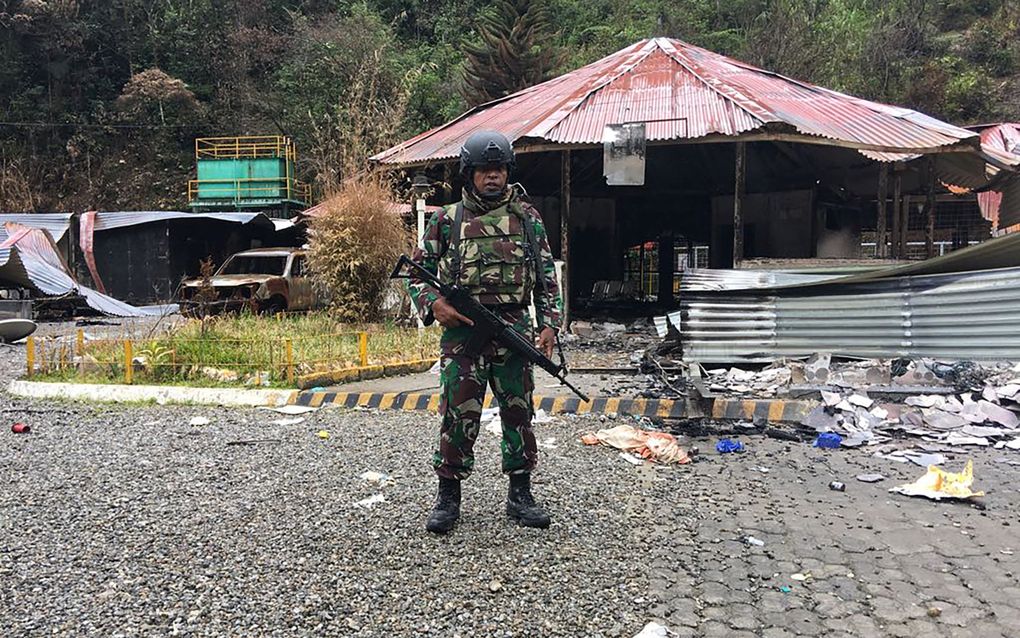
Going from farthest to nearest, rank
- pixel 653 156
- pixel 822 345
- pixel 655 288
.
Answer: pixel 655 288 → pixel 653 156 → pixel 822 345

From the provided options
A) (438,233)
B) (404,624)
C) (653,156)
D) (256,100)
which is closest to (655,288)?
(653,156)

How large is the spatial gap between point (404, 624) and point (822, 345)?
5.71m

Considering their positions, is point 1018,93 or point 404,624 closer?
point 404,624

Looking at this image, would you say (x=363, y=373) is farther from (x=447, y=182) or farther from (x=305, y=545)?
(x=447, y=182)

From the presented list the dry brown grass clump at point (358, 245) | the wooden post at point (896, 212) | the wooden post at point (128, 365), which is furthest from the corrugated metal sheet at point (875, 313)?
the wooden post at point (896, 212)

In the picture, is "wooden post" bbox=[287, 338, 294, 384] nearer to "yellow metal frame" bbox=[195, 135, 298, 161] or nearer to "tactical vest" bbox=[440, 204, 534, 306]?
"tactical vest" bbox=[440, 204, 534, 306]

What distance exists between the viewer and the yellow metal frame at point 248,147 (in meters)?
26.6

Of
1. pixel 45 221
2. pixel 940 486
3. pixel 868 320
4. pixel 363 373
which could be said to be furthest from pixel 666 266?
pixel 45 221

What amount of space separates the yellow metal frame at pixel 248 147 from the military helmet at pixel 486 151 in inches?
955

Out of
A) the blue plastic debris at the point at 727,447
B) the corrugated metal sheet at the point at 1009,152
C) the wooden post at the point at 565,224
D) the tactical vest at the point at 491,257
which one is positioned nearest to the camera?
the tactical vest at the point at 491,257

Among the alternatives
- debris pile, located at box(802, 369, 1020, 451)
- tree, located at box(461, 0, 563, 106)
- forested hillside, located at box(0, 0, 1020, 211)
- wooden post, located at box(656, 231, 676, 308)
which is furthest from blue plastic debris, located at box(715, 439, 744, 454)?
forested hillside, located at box(0, 0, 1020, 211)

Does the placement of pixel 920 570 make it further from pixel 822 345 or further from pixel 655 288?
pixel 655 288

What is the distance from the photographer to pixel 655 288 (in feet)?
56.8

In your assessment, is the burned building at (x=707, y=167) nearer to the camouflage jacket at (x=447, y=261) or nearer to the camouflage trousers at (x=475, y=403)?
the camouflage jacket at (x=447, y=261)
